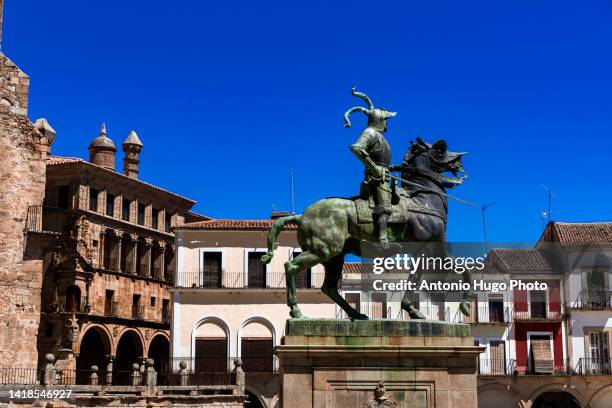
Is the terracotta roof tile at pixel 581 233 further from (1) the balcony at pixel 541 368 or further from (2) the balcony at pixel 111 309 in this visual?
(2) the balcony at pixel 111 309

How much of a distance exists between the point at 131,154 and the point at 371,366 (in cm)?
5507

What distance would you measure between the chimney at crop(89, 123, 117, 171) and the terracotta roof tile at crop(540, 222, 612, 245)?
1156 inches

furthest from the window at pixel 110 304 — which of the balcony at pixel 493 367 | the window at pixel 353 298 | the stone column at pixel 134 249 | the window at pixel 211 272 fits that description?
the balcony at pixel 493 367

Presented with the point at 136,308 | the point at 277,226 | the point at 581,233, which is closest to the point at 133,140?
the point at 136,308

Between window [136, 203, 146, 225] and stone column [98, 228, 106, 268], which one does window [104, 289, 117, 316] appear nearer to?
stone column [98, 228, 106, 268]

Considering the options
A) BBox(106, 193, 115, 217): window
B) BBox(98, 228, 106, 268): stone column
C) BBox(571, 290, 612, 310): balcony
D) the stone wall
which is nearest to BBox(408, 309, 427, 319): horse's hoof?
the stone wall

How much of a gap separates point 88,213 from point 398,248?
1875 inches

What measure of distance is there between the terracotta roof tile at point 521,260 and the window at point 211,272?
14781 mm

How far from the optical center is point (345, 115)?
13742 millimetres

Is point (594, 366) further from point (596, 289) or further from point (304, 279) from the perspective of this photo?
point (304, 279)

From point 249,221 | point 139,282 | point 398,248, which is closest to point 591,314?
point 249,221

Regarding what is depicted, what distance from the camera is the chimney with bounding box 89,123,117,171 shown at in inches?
2486

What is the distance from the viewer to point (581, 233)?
53.5 meters

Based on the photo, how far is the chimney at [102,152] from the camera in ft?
207
